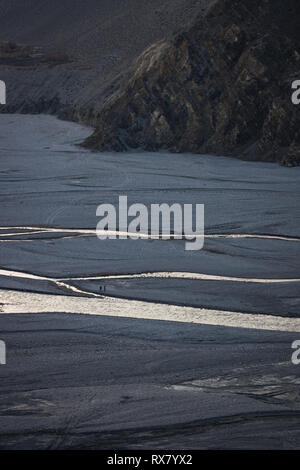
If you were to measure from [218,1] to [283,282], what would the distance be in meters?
12.3

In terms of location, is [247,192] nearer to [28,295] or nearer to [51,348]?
[28,295]

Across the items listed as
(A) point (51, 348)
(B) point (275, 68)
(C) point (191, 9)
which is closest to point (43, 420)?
(A) point (51, 348)

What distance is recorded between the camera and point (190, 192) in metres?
13.2

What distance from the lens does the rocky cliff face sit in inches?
680
